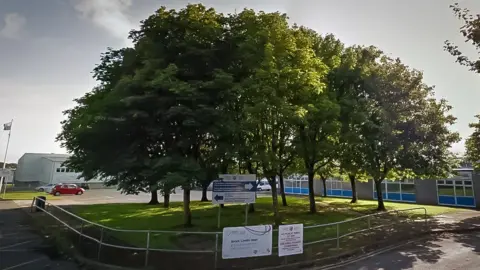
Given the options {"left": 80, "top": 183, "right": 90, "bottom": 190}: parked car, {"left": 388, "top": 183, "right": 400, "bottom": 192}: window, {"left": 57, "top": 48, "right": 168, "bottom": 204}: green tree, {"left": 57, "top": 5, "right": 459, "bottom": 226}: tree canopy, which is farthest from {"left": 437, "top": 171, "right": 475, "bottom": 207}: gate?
{"left": 80, "top": 183, "right": 90, "bottom": 190}: parked car

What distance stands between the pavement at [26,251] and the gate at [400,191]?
3083 cm

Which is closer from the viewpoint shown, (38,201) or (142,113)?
(142,113)

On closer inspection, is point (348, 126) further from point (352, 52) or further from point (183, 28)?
point (183, 28)

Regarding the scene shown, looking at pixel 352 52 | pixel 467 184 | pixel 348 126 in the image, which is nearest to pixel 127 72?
pixel 348 126

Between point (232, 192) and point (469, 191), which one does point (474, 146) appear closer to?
point (469, 191)

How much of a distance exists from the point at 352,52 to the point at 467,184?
57.8 feet

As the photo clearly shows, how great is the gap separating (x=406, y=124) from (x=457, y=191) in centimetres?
1377

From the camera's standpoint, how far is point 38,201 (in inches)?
835

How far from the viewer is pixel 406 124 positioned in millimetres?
19234

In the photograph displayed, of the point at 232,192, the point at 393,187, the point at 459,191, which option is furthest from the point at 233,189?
the point at 393,187

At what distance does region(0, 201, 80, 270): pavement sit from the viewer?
9.17 metres

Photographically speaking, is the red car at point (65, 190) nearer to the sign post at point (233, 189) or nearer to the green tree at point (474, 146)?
the sign post at point (233, 189)

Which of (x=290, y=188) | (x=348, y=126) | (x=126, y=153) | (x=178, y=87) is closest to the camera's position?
(x=178, y=87)

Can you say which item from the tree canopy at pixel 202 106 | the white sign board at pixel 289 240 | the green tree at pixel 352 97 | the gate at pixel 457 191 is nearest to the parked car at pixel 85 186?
the tree canopy at pixel 202 106
